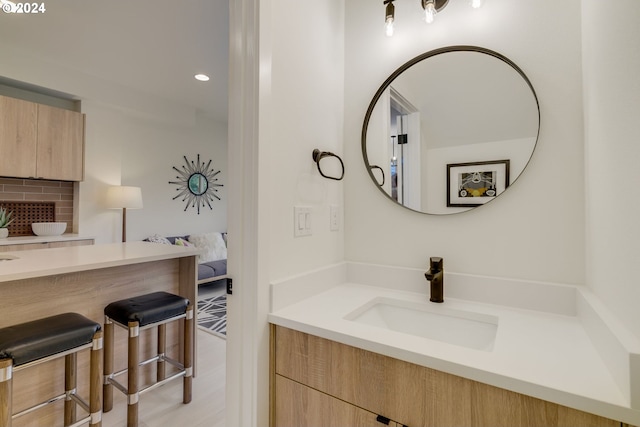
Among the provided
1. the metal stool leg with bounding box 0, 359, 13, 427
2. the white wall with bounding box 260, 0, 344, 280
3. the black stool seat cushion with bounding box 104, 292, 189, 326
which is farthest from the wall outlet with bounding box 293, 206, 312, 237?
the metal stool leg with bounding box 0, 359, 13, 427

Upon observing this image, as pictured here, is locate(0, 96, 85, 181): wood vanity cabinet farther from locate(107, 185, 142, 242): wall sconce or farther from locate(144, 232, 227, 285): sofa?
locate(144, 232, 227, 285): sofa

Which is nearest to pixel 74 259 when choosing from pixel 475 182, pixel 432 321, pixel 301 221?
pixel 301 221

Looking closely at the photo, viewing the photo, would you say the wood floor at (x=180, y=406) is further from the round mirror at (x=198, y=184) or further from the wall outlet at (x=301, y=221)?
the round mirror at (x=198, y=184)

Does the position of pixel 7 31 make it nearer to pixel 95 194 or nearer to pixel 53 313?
pixel 95 194

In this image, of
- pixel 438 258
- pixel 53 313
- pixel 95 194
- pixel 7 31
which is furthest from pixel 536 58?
pixel 95 194

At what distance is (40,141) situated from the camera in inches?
121

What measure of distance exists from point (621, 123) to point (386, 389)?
34.6 inches

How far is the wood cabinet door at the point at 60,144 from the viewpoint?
3.08 m

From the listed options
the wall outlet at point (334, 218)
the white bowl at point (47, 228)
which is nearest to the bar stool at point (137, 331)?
the wall outlet at point (334, 218)

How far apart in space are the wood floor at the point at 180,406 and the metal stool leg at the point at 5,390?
1.84ft

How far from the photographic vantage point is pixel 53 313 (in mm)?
1582

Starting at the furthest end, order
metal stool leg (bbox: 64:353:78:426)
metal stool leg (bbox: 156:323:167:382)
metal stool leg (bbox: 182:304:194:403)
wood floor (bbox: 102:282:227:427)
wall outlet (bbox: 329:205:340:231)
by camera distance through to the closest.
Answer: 1. metal stool leg (bbox: 156:323:167:382)
2. metal stool leg (bbox: 182:304:194:403)
3. wood floor (bbox: 102:282:227:427)
4. metal stool leg (bbox: 64:353:78:426)
5. wall outlet (bbox: 329:205:340:231)

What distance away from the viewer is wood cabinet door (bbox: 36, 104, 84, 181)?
10.1 ft

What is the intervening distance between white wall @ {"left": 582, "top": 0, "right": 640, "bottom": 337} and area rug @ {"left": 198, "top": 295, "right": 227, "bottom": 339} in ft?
8.51
